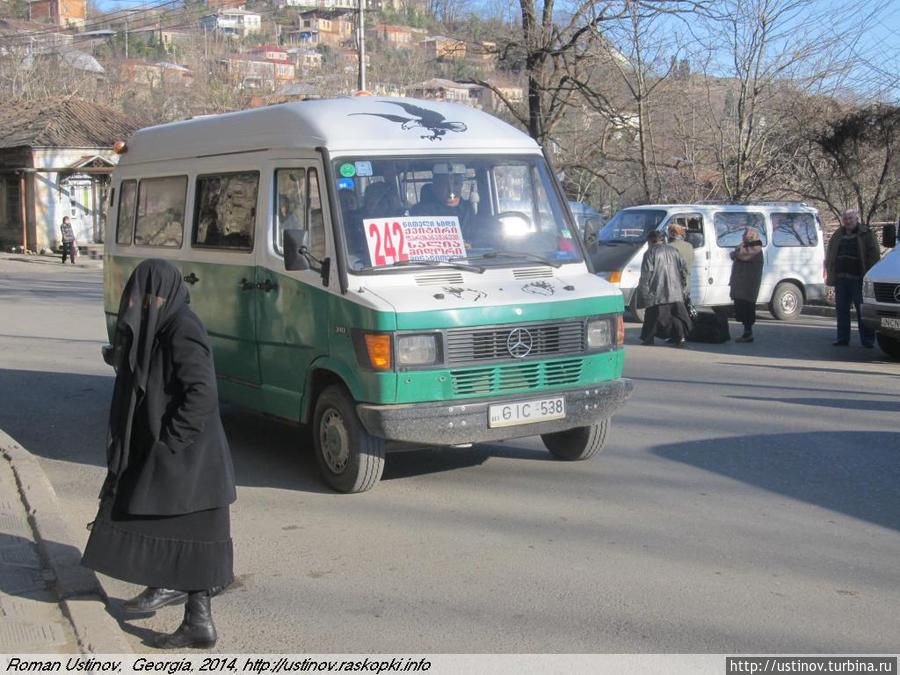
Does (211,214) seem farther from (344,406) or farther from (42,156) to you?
(42,156)

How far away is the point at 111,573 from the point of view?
457 cm

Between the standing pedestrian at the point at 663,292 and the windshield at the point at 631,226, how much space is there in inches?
110

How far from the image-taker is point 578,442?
7.84 m

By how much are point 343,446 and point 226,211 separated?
7.67 feet

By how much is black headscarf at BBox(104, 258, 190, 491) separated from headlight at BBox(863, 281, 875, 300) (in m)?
10.5

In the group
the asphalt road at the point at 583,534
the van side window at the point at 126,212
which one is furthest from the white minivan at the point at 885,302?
the van side window at the point at 126,212

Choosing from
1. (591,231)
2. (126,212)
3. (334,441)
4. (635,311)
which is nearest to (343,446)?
(334,441)

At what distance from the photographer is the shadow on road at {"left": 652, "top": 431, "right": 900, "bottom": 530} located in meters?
6.83

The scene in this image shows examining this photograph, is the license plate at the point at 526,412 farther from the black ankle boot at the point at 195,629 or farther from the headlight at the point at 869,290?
the headlight at the point at 869,290

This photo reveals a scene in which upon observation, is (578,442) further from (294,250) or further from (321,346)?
(294,250)

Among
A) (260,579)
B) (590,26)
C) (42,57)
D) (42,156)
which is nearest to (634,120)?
(590,26)

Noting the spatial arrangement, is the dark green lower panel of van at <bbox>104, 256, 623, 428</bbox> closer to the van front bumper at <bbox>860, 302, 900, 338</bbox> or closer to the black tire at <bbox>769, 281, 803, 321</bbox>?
the van front bumper at <bbox>860, 302, 900, 338</bbox>

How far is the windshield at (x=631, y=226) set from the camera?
679 inches

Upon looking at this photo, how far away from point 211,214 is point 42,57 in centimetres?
6508
